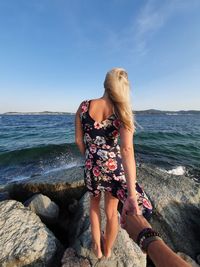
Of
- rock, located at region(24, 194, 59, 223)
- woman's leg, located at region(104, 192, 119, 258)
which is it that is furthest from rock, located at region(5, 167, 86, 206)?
woman's leg, located at region(104, 192, 119, 258)

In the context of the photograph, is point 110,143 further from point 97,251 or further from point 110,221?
point 97,251

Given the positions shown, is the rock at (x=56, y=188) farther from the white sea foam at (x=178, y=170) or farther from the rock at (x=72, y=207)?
the white sea foam at (x=178, y=170)

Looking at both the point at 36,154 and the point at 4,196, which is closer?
the point at 4,196

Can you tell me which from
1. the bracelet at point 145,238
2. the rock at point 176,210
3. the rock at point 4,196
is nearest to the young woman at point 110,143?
the bracelet at point 145,238

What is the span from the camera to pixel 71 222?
564 cm

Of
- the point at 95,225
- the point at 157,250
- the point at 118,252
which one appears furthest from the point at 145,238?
the point at 118,252

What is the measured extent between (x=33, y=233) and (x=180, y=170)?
9136 mm

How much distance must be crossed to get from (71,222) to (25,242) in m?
1.52

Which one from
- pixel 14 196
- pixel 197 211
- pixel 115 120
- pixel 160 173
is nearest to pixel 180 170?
pixel 160 173

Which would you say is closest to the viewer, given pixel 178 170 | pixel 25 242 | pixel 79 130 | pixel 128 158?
pixel 128 158

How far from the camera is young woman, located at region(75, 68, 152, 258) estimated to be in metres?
2.86

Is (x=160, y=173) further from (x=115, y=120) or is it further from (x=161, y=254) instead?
(x=161, y=254)

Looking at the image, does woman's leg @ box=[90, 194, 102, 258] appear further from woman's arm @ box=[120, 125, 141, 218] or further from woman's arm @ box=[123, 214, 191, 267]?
woman's arm @ box=[123, 214, 191, 267]

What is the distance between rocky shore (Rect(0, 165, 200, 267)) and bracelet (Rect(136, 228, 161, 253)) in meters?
2.51
